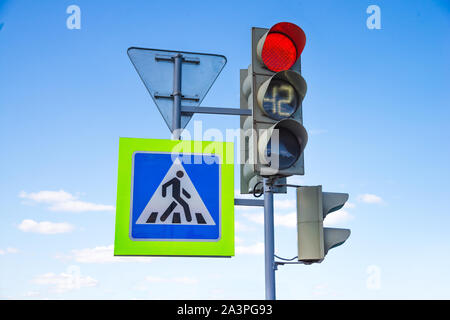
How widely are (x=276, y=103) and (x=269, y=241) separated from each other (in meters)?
1.20

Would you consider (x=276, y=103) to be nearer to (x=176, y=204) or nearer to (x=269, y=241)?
(x=269, y=241)

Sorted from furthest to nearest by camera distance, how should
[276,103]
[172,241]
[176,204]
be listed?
[176,204], [172,241], [276,103]

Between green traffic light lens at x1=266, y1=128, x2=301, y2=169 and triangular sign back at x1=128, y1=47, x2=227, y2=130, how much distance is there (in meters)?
1.16

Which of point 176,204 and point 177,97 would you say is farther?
point 177,97

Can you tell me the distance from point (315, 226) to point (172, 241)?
1.31 m

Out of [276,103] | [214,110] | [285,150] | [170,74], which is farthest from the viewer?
[170,74]

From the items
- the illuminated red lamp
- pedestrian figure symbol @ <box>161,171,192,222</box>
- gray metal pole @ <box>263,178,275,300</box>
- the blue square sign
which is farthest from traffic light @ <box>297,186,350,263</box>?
the illuminated red lamp

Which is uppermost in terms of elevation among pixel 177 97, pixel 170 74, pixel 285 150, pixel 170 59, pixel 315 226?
pixel 170 59

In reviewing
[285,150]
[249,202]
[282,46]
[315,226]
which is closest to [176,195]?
[249,202]

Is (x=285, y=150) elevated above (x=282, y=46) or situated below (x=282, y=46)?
below

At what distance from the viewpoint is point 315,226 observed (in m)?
4.63

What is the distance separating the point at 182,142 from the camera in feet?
15.8
